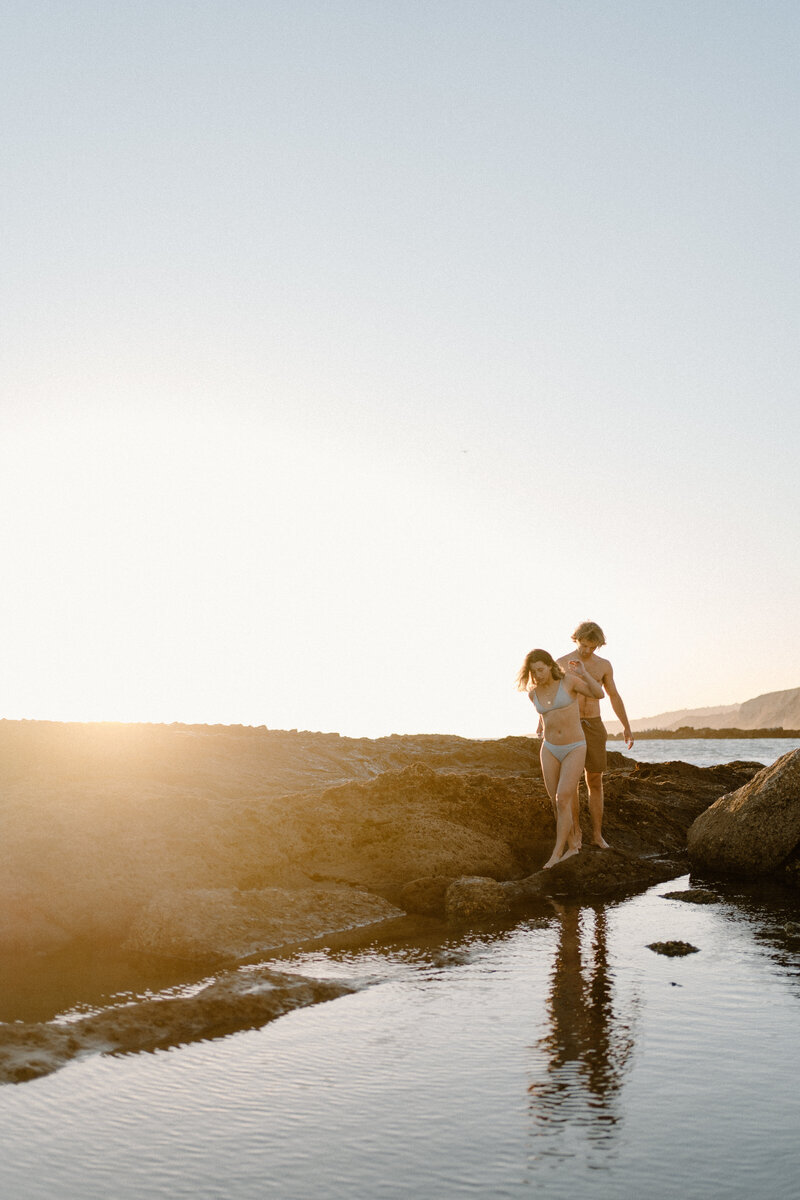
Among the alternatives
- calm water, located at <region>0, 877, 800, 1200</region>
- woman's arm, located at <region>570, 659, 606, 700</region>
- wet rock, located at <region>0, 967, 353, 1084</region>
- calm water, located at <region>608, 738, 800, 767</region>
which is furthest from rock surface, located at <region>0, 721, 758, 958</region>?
calm water, located at <region>608, 738, 800, 767</region>

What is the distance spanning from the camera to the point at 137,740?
15.6m

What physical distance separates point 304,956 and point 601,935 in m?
2.24

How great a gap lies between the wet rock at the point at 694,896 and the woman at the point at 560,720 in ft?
3.57

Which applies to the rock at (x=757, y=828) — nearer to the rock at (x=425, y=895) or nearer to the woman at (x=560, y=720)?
the woman at (x=560, y=720)

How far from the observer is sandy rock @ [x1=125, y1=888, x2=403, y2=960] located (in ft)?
24.3

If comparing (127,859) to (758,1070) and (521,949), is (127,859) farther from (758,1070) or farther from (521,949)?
(758,1070)

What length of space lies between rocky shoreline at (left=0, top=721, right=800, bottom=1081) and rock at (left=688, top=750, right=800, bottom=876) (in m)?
0.33

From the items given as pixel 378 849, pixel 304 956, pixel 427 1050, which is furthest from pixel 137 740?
pixel 427 1050

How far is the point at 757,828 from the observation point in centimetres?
1108

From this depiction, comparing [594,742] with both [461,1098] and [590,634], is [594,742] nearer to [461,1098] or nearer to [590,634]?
[590,634]

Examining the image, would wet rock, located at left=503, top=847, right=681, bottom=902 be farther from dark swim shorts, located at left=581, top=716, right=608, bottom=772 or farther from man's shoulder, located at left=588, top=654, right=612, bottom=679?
man's shoulder, located at left=588, top=654, right=612, bottom=679

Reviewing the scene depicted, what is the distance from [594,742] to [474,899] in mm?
2675

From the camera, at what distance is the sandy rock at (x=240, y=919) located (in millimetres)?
7410

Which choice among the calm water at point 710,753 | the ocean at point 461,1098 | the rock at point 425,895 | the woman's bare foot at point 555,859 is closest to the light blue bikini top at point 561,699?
the woman's bare foot at point 555,859
